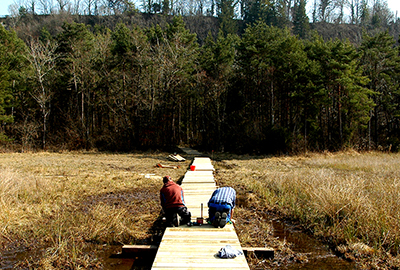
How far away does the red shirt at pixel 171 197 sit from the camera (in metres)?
6.24

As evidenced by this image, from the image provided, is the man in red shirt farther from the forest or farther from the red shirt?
the forest

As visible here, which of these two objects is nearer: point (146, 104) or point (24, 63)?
point (146, 104)

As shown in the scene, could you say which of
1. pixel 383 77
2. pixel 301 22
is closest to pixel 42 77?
pixel 383 77

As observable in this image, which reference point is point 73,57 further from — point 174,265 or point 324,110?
point 174,265

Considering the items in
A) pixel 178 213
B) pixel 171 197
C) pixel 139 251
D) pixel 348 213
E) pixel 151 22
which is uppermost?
pixel 151 22

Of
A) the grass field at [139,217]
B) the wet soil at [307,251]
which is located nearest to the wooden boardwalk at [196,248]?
the grass field at [139,217]

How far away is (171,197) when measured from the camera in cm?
633

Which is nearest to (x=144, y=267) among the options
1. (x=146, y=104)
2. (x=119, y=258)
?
(x=119, y=258)

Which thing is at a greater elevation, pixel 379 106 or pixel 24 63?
pixel 24 63

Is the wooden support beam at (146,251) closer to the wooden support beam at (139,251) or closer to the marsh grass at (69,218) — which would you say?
the wooden support beam at (139,251)

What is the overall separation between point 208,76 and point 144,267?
24.9 meters

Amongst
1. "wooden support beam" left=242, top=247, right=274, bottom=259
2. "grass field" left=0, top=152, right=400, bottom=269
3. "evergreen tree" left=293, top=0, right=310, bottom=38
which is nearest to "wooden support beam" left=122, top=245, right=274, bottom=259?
"wooden support beam" left=242, top=247, right=274, bottom=259

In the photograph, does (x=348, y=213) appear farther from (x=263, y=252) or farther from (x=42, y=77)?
(x=42, y=77)

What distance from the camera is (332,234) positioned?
6.42m
